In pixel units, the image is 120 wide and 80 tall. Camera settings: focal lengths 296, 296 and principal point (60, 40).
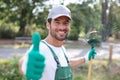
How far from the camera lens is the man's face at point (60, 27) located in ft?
6.44

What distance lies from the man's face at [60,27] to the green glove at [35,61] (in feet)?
1.84

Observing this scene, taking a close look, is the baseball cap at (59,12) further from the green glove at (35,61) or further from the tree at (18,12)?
the tree at (18,12)

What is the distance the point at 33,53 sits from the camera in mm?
1390

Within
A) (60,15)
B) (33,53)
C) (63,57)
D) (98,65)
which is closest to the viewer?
(33,53)

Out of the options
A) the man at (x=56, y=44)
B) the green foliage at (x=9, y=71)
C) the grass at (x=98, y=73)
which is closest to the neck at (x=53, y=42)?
the man at (x=56, y=44)

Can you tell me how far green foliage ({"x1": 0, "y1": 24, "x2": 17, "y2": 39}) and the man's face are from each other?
64.2 feet

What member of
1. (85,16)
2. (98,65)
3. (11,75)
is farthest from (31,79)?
(85,16)

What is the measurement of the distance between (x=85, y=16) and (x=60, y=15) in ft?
51.7

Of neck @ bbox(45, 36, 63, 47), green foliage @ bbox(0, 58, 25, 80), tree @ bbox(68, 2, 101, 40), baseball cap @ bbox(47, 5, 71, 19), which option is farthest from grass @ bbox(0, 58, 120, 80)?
tree @ bbox(68, 2, 101, 40)

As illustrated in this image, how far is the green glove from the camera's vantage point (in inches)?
54.7

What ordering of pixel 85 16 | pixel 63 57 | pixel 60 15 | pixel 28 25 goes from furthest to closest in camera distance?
pixel 28 25 → pixel 85 16 → pixel 63 57 → pixel 60 15

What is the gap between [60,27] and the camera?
1962 mm

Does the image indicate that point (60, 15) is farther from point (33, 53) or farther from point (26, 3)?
point (26, 3)

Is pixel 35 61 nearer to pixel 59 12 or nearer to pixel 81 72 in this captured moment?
pixel 59 12
